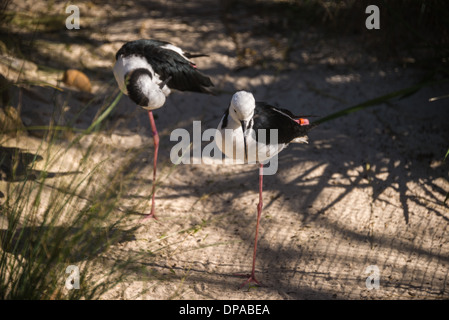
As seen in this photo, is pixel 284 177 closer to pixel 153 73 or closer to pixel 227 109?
pixel 227 109

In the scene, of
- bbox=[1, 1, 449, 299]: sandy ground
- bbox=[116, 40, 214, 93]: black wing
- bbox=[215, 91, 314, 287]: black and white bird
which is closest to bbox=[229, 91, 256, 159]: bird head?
bbox=[215, 91, 314, 287]: black and white bird

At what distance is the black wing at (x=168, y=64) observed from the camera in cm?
387

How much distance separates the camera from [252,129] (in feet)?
10.4

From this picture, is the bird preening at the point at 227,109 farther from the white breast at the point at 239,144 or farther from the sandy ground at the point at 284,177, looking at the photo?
the sandy ground at the point at 284,177

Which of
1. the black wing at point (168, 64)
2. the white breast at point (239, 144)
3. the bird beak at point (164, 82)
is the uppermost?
the black wing at point (168, 64)

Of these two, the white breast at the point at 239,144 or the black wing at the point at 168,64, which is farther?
the black wing at the point at 168,64

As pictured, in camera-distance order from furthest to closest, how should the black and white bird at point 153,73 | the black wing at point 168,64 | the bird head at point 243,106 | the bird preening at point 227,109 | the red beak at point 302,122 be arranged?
1. the black wing at point 168,64
2. the black and white bird at point 153,73
3. the red beak at point 302,122
4. the bird preening at point 227,109
5. the bird head at point 243,106

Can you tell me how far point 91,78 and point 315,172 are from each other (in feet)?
7.87

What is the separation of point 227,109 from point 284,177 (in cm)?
102

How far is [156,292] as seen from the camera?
299 cm

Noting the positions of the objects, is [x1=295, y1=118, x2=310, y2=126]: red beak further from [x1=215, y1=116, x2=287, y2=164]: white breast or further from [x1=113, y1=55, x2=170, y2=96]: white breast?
[x1=113, y1=55, x2=170, y2=96]: white breast

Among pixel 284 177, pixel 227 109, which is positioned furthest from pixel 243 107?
pixel 284 177

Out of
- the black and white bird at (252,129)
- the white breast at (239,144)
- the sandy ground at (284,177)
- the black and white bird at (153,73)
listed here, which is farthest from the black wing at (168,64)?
the white breast at (239,144)

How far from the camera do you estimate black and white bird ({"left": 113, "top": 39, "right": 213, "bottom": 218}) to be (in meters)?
3.69
